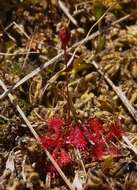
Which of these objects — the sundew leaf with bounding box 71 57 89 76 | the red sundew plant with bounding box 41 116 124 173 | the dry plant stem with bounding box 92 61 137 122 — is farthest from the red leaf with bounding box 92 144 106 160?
the sundew leaf with bounding box 71 57 89 76

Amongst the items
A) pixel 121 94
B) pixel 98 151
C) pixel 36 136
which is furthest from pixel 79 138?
pixel 121 94

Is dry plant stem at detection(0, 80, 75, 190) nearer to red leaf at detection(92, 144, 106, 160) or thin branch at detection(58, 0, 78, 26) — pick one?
red leaf at detection(92, 144, 106, 160)

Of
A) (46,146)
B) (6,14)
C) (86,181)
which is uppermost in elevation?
(6,14)

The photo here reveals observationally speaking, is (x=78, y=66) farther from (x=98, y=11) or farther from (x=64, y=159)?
(x=64, y=159)

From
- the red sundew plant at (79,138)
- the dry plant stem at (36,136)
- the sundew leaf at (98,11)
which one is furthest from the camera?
the sundew leaf at (98,11)

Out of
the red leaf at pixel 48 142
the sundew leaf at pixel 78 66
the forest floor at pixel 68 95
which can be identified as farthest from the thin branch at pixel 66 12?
the red leaf at pixel 48 142

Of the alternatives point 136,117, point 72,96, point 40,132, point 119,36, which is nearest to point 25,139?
point 40,132

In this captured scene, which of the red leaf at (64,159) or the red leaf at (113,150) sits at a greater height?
the red leaf at (64,159)

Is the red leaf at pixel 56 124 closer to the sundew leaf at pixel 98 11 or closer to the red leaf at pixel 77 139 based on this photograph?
the red leaf at pixel 77 139

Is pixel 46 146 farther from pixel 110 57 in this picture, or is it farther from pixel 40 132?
pixel 110 57
